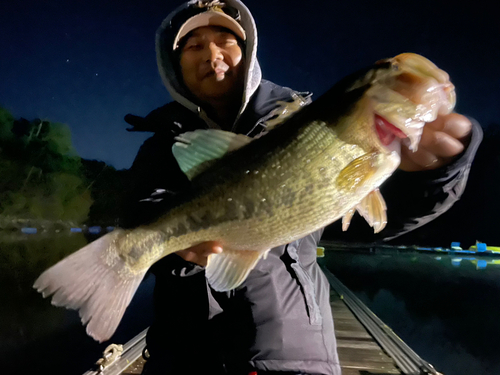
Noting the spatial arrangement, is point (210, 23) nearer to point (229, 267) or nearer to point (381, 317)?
point (229, 267)

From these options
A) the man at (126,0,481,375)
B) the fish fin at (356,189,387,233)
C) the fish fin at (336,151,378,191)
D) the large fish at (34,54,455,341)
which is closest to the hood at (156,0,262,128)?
the man at (126,0,481,375)

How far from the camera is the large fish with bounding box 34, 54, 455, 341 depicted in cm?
157

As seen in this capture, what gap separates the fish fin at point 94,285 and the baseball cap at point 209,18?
1.73 meters

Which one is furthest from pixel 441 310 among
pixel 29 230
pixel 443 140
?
pixel 29 230

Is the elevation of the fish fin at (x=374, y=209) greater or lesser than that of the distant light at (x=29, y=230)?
greater

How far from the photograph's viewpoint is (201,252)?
74.5 inches

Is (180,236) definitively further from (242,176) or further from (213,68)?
(213,68)

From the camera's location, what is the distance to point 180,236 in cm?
185

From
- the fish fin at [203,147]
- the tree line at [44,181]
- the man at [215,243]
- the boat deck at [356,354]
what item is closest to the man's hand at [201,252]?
the man at [215,243]

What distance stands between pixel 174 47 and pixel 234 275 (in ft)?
6.49

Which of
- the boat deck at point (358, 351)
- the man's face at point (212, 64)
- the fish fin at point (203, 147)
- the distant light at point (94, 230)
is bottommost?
the distant light at point (94, 230)

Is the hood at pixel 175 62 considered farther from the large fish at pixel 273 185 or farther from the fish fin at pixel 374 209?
the fish fin at pixel 374 209

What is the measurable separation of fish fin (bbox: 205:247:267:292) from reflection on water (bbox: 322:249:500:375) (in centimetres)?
1121

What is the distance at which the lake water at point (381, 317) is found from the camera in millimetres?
9430
